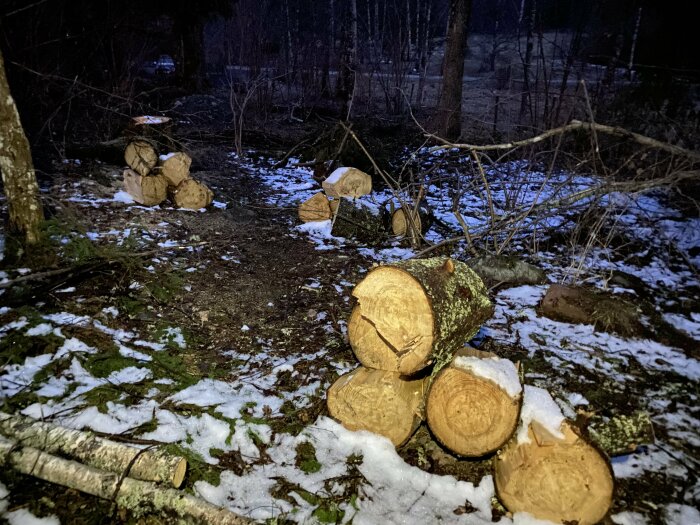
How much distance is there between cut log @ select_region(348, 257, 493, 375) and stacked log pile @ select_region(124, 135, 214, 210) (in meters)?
4.16

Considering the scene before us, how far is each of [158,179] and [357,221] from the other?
2812 millimetres

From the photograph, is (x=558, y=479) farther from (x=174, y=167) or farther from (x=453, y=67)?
(x=453, y=67)

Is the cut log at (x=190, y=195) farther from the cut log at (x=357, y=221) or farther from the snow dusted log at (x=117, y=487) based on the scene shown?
the snow dusted log at (x=117, y=487)

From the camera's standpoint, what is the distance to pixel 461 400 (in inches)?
83.1

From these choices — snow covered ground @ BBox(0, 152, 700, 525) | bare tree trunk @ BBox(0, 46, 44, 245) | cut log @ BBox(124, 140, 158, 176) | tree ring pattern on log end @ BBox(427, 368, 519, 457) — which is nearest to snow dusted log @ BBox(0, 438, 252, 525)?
snow covered ground @ BBox(0, 152, 700, 525)

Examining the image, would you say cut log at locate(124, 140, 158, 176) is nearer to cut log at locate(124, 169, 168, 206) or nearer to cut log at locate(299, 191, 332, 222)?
cut log at locate(124, 169, 168, 206)

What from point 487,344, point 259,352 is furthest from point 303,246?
point 487,344

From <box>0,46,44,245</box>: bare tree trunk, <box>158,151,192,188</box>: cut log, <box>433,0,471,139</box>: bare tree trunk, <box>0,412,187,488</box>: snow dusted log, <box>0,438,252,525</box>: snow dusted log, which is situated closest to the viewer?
<box>0,438,252,525</box>: snow dusted log

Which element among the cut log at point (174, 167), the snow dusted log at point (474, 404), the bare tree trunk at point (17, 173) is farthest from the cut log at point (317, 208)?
the snow dusted log at point (474, 404)

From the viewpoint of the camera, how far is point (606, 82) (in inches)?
386

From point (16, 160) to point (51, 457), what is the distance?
2701mm

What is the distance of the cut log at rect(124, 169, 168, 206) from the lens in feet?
18.5

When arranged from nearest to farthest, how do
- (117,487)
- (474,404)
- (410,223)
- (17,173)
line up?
1. (117,487)
2. (474,404)
3. (17,173)
4. (410,223)

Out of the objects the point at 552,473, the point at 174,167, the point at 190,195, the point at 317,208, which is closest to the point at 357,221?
the point at 317,208
